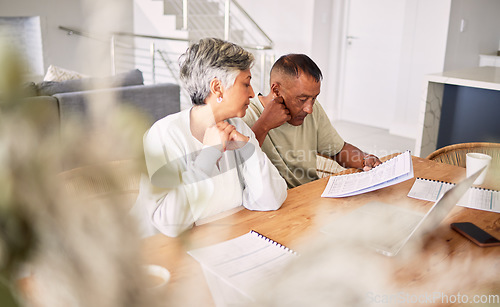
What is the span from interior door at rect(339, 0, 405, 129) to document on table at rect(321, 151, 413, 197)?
3.90 meters

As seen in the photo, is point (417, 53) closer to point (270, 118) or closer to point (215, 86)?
point (270, 118)

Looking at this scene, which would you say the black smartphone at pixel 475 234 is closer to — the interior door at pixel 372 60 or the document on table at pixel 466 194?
the document on table at pixel 466 194

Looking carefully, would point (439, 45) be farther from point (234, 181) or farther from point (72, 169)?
point (72, 169)

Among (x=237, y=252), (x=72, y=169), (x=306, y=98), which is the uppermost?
(x=72, y=169)

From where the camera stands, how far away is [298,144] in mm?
1926

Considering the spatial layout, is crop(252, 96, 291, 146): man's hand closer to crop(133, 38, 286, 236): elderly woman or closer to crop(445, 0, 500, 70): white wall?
crop(133, 38, 286, 236): elderly woman

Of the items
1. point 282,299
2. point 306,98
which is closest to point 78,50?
point 282,299

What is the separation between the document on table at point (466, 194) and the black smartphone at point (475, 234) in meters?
0.19

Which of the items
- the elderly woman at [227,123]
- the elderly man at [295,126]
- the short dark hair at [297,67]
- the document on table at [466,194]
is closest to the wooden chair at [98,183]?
the elderly woman at [227,123]

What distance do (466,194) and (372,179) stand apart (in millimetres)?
303

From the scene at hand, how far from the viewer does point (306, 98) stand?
173 centimetres

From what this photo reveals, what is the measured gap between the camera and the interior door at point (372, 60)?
16.7 ft

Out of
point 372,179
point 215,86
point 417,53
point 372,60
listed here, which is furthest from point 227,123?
point 372,60

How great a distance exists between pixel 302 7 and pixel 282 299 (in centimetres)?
540
